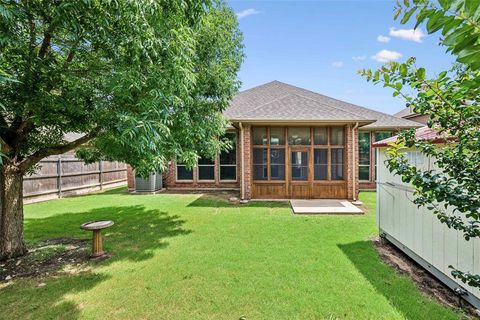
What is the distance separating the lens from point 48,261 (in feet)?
16.7

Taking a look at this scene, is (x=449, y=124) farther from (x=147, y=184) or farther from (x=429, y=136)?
(x=147, y=184)

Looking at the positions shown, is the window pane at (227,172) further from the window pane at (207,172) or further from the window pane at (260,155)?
the window pane at (260,155)

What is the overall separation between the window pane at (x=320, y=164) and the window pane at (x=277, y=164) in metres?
1.38

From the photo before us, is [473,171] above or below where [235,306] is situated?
above

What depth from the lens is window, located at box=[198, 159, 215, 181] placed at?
1355 centimetres

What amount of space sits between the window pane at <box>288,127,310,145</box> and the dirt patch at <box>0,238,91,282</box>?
8252mm

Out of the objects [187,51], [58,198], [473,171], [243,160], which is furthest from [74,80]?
[58,198]

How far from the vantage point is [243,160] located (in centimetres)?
1065

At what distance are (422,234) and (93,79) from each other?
21.1ft

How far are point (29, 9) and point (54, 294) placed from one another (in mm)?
4033

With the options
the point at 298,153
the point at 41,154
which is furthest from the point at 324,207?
the point at 41,154

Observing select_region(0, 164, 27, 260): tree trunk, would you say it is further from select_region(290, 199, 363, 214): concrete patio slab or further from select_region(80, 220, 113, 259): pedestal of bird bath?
select_region(290, 199, 363, 214): concrete patio slab

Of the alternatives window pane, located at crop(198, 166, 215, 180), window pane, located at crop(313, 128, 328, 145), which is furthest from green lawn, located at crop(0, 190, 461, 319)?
window pane, located at crop(198, 166, 215, 180)

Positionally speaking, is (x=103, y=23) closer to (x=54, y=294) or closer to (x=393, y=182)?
(x=54, y=294)
